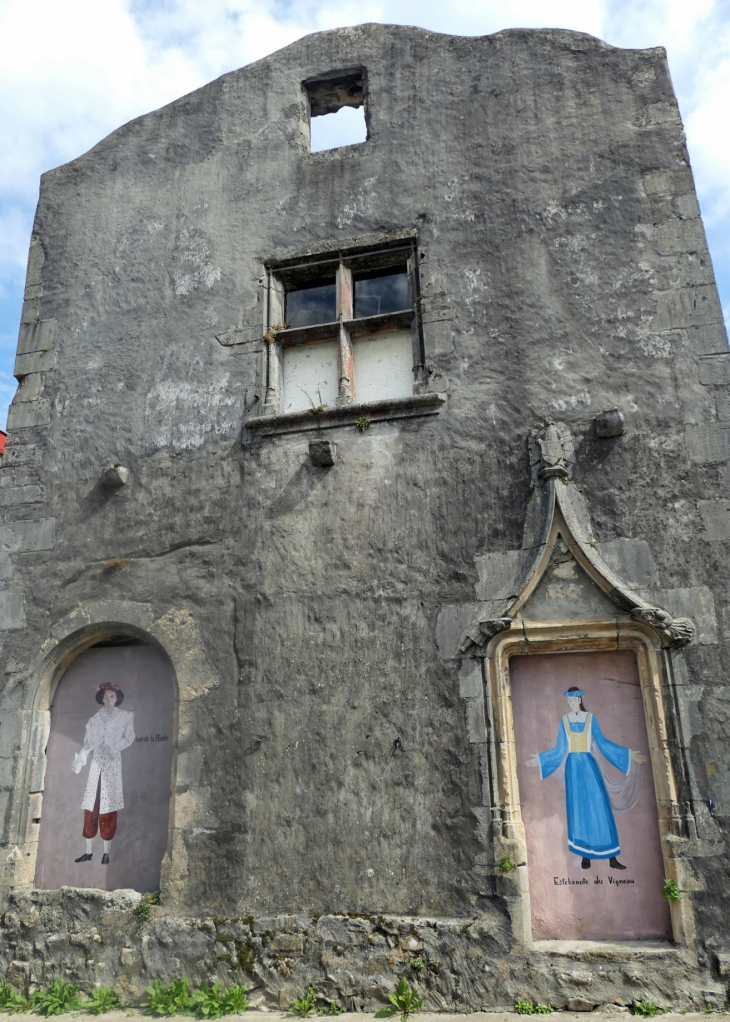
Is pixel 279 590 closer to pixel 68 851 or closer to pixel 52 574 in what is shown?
pixel 52 574

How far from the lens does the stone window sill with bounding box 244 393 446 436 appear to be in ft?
18.8

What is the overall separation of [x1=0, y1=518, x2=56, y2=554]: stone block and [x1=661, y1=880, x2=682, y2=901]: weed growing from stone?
488cm

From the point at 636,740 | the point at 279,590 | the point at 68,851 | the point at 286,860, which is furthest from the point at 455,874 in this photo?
the point at 68,851

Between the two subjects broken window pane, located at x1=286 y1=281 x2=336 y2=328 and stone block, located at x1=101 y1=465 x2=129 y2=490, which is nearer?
stone block, located at x1=101 y1=465 x2=129 y2=490

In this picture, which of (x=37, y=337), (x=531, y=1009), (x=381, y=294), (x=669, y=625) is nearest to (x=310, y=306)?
(x=381, y=294)

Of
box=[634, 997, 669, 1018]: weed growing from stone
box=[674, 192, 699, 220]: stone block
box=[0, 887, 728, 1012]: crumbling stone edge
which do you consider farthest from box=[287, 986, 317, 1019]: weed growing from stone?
box=[674, 192, 699, 220]: stone block

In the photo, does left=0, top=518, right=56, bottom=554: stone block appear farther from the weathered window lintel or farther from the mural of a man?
the weathered window lintel

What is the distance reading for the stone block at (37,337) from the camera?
6.87 metres

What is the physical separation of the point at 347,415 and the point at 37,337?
120 inches

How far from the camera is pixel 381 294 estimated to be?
6445mm

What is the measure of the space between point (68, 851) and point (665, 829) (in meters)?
4.04

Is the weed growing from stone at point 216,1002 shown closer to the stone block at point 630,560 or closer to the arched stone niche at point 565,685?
the arched stone niche at point 565,685

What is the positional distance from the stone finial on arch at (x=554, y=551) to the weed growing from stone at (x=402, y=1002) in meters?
1.97

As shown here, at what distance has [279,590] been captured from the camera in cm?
556
